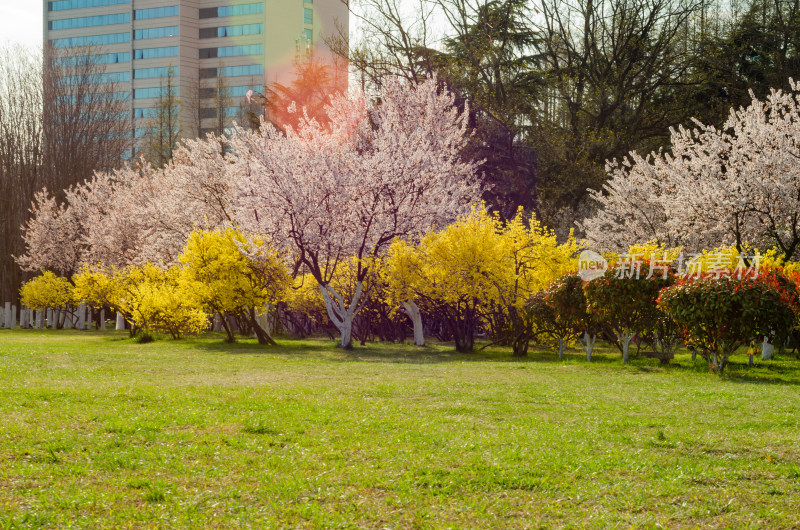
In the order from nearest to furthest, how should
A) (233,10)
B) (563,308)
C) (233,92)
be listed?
(563,308) < (233,92) < (233,10)

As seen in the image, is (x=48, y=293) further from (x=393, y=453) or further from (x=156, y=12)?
(x=156, y=12)

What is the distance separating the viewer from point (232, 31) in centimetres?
9550

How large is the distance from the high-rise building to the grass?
86.9 metres

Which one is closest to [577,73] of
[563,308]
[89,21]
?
[563,308]

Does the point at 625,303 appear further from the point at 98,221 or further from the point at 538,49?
the point at 98,221

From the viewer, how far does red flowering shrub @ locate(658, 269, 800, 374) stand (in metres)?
13.9

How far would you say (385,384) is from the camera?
12703 millimetres

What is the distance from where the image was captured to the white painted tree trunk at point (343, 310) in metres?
24.2

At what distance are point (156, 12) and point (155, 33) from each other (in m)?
2.74

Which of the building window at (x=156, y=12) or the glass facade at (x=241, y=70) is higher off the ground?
the building window at (x=156, y=12)

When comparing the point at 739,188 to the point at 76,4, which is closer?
the point at 739,188

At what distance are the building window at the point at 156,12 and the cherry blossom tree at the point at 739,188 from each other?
270ft

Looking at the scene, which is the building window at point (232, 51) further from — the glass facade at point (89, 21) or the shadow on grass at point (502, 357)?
the shadow on grass at point (502, 357)

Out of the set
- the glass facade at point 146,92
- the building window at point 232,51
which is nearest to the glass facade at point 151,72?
the glass facade at point 146,92
